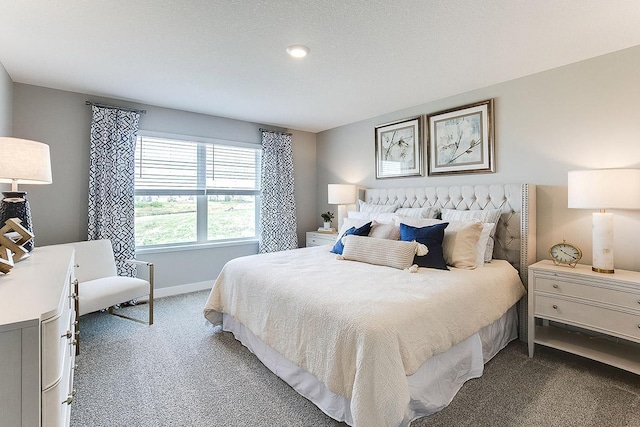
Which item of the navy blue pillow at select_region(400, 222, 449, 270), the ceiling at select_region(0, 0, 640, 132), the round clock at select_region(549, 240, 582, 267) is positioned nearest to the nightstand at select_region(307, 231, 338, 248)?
the navy blue pillow at select_region(400, 222, 449, 270)

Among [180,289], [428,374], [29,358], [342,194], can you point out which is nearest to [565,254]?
[428,374]

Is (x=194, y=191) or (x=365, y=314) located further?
(x=194, y=191)

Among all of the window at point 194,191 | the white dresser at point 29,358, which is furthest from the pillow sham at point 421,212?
the white dresser at point 29,358

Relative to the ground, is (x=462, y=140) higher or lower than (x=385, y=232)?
higher

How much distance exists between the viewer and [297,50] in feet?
7.88

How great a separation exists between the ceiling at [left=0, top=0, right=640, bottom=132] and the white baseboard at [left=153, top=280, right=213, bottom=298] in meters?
2.40

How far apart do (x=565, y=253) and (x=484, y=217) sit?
67 centimetres

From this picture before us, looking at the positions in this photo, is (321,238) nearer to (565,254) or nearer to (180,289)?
(180,289)

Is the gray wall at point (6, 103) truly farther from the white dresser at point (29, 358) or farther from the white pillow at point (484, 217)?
the white pillow at point (484, 217)

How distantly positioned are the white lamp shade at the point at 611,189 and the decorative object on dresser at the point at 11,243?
3523mm

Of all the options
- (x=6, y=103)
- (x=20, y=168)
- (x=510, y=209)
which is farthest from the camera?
(x=510, y=209)

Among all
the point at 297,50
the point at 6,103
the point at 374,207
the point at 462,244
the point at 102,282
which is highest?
the point at 297,50

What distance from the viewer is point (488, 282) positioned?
92.4 inches

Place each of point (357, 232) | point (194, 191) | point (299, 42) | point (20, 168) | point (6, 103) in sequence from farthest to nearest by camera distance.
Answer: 1. point (194, 191)
2. point (357, 232)
3. point (6, 103)
4. point (299, 42)
5. point (20, 168)
